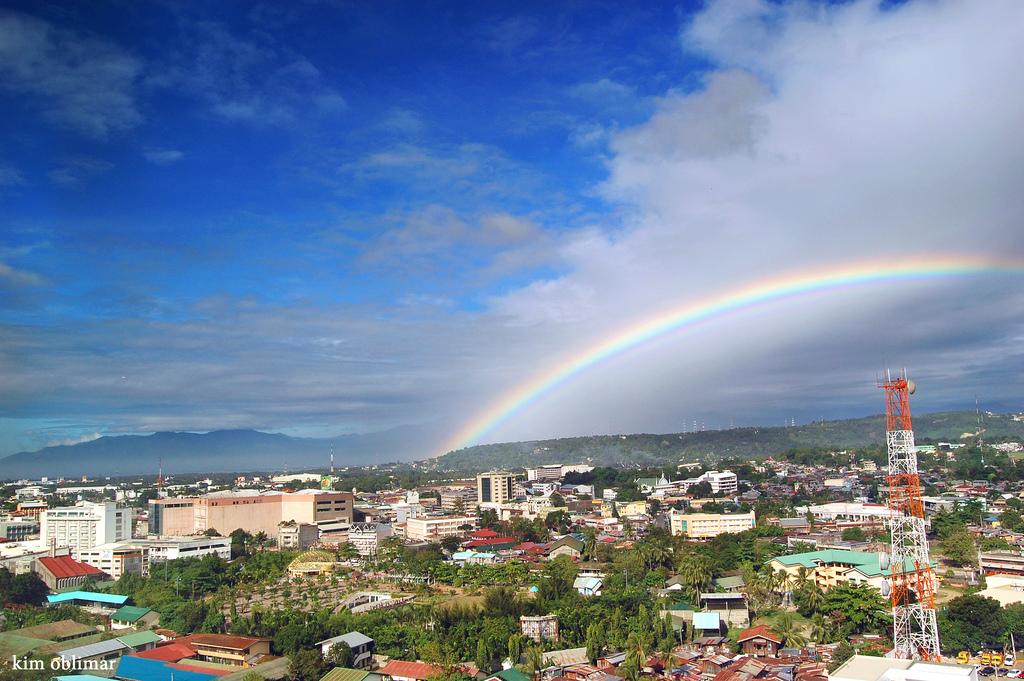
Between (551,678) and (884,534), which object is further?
(884,534)

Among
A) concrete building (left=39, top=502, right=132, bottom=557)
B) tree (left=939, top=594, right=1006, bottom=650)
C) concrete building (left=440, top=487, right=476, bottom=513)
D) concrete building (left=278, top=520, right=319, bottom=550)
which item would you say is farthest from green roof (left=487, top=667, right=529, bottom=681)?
concrete building (left=440, top=487, right=476, bottom=513)

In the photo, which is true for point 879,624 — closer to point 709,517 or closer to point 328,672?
point 328,672

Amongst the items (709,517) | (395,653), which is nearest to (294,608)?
(395,653)

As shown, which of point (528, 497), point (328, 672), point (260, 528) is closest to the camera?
point (328, 672)

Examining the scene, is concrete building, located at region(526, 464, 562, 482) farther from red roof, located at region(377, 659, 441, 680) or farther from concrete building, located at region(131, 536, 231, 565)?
red roof, located at region(377, 659, 441, 680)

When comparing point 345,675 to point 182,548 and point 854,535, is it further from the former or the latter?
point 854,535

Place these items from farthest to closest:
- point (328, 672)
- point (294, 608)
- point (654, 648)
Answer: point (294, 608)
point (654, 648)
point (328, 672)
